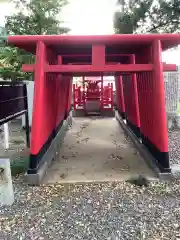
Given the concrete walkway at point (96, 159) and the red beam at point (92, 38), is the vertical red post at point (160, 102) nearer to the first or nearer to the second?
the red beam at point (92, 38)

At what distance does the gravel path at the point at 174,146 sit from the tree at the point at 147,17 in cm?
478

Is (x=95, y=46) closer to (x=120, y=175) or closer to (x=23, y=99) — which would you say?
(x=120, y=175)

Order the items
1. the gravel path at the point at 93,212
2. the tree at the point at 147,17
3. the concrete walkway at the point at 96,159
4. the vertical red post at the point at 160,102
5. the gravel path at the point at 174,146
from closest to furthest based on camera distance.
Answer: the gravel path at the point at 93,212, the vertical red post at the point at 160,102, the concrete walkway at the point at 96,159, the gravel path at the point at 174,146, the tree at the point at 147,17

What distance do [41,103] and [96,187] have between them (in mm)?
1253

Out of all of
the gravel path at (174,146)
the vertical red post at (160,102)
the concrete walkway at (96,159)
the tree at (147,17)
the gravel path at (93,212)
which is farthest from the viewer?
the tree at (147,17)

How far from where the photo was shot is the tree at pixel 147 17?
10.1 meters

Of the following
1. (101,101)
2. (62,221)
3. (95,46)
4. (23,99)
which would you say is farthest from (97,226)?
(101,101)

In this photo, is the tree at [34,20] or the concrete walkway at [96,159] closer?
the concrete walkway at [96,159]

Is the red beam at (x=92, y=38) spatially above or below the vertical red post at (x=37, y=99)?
above

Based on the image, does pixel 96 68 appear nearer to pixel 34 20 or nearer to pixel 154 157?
pixel 154 157


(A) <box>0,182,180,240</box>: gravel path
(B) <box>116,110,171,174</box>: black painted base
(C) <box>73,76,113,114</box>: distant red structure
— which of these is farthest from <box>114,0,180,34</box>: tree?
(A) <box>0,182,180,240</box>: gravel path

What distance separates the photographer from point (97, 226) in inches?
99.5

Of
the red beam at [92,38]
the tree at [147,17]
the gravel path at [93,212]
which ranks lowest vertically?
the gravel path at [93,212]

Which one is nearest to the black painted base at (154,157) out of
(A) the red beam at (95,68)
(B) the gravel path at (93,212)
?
(B) the gravel path at (93,212)
